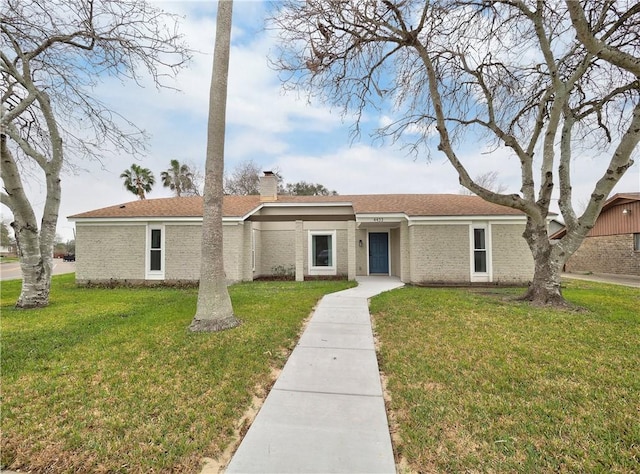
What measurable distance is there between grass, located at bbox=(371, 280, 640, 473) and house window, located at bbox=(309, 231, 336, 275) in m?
8.33

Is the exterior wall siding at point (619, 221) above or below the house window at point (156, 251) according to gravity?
above

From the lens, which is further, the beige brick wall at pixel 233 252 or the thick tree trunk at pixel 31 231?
the beige brick wall at pixel 233 252

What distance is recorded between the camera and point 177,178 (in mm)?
33375

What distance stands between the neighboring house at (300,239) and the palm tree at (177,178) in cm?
2004

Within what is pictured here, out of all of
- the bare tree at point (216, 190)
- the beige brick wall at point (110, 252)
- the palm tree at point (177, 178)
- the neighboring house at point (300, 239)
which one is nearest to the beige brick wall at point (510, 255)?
the neighboring house at point (300, 239)

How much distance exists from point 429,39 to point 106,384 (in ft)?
33.5

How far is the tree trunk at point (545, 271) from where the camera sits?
26.5ft

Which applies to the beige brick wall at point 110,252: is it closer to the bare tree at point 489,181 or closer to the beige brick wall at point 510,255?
the beige brick wall at point 510,255

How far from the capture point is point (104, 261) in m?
13.1

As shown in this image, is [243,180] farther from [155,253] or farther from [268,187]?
[155,253]

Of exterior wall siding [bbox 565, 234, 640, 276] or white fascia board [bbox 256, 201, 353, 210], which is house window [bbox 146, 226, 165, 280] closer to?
white fascia board [bbox 256, 201, 353, 210]

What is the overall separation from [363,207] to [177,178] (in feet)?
87.1

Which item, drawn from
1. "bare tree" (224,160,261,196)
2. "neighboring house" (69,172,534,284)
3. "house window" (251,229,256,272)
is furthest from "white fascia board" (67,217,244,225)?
"bare tree" (224,160,261,196)

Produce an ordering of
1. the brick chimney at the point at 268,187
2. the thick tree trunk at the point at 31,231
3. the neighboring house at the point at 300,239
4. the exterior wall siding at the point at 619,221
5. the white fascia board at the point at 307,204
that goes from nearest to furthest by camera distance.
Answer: the thick tree trunk at the point at 31,231 → the neighboring house at the point at 300,239 → the white fascia board at the point at 307,204 → the brick chimney at the point at 268,187 → the exterior wall siding at the point at 619,221
